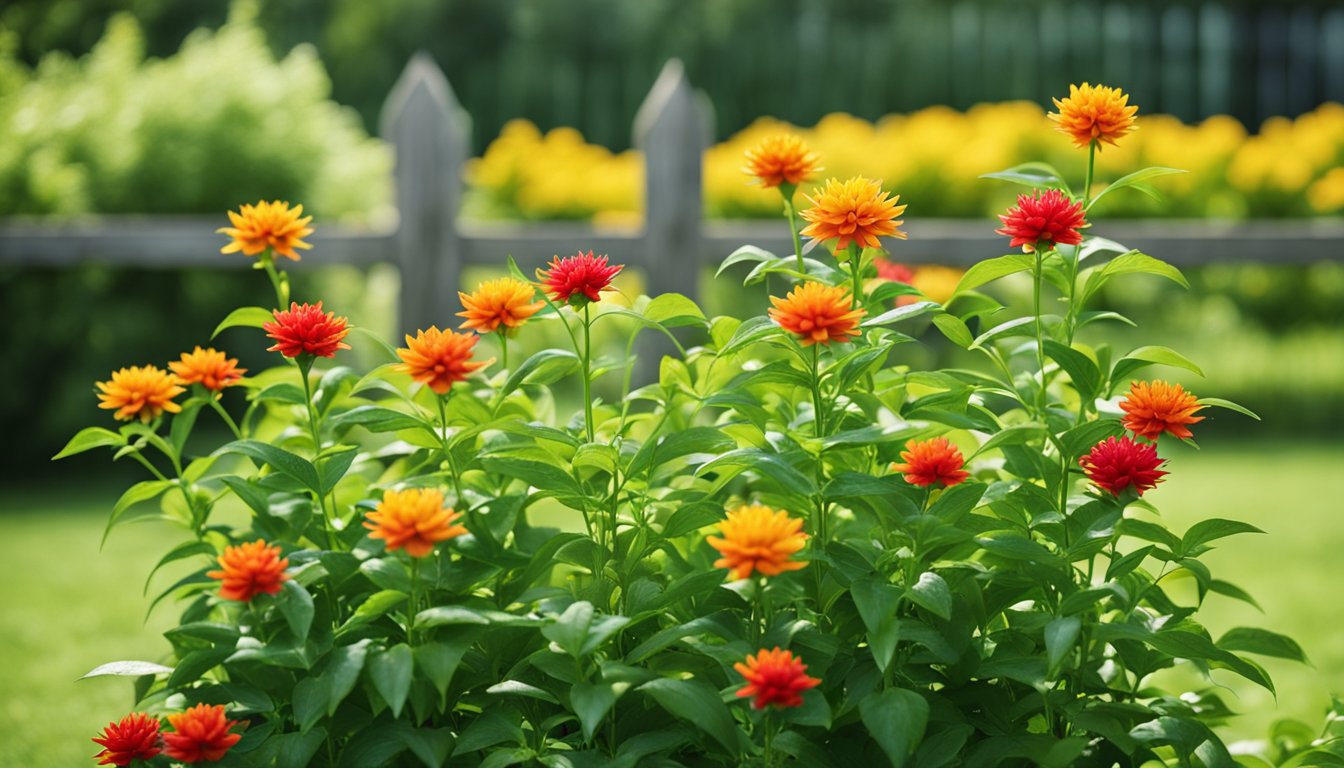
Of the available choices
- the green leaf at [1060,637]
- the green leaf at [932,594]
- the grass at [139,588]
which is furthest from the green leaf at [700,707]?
the grass at [139,588]

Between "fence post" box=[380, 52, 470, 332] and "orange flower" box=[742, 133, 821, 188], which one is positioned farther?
"fence post" box=[380, 52, 470, 332]

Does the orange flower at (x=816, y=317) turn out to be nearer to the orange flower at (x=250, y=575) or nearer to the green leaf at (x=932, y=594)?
the green leaf at (x=932, y=594)

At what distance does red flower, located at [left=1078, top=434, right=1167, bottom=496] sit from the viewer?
1483 millimetres

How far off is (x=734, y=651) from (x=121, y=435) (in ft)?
2.99

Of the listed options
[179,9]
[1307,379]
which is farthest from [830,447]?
[179,9]

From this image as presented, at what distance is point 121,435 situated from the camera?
1.80 m

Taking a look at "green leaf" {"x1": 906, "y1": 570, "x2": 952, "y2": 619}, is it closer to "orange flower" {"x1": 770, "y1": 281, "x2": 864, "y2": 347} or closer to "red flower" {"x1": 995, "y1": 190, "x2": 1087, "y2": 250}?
"orange flower" {"x1": 770, "y1": 281, "x2": 864, "y2": 347}

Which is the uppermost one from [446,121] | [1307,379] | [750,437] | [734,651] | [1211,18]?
[1211,18]

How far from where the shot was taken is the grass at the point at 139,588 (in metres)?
3.01

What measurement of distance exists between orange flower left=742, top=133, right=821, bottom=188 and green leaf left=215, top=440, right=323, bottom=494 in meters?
0.66

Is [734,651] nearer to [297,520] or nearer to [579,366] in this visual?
[579,366]

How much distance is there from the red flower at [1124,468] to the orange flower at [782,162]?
0.51 metres

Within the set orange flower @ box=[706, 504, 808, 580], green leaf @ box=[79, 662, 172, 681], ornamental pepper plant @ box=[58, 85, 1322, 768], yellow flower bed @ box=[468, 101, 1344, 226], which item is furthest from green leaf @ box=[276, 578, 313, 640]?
yellow flower bed @ box=[468, 101, 1344, 226]

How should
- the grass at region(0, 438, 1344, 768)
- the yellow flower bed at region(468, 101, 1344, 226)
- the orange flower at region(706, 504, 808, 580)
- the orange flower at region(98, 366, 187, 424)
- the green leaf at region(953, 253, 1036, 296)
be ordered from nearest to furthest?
1. the orange flower at region(706, 504, 808, 580)
2. the green leaf at region(953, 253, 1036, 296)
3. the orange flower at region(98, 366, 187, 424)
4. the grass at region(0, 438, 1344, 768)
5. the yellow flower bed at region(468, 101, 1344, 226)
